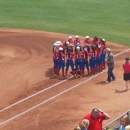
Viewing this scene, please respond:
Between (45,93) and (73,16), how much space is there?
13548 mm

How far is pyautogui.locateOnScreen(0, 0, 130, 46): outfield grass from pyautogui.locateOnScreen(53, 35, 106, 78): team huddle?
566 centimetres

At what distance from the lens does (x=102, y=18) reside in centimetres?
2959

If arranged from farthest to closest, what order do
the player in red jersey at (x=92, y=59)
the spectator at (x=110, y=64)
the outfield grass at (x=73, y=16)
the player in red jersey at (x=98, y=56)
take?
1. the outfield grass at (x=73, y=16)
2. the player in red jersey at (x=98, y=56)
3. the player in red jersey at (x=92, y=59)
4. the spectator at (x=110, y=64)

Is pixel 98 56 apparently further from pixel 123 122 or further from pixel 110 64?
pixel 123 122

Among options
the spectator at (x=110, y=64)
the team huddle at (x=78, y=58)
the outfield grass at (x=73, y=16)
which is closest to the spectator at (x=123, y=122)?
the spectator at (x=110, y=64)

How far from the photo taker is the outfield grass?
27.2 metres

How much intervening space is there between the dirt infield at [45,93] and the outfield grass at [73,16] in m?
4.18

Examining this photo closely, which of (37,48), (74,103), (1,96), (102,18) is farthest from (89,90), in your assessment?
(102,18)

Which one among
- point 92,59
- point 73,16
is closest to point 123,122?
point 92,59

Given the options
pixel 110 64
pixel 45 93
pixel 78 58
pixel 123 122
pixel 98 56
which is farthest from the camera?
pixel 98 56

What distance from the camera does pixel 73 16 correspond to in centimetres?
3003

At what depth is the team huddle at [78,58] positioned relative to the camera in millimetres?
19141

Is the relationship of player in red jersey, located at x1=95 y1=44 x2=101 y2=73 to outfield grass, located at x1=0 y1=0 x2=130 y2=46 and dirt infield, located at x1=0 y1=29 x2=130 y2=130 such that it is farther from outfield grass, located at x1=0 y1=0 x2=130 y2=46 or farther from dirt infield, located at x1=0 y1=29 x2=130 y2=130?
outfield grass, located at x1=0 y1=0 x2=130 y2=46

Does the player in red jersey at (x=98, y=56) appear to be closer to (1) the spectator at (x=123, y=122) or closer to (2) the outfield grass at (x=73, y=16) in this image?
(2) the outfield grass at (x=73, y=16)
